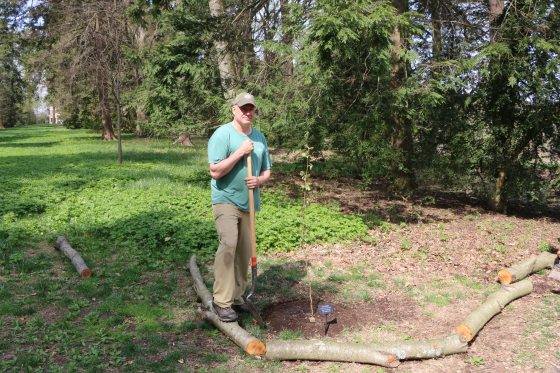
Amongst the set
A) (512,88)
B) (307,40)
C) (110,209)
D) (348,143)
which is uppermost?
(307,40)

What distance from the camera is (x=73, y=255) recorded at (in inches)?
246

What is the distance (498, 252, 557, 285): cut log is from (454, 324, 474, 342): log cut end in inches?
67.9

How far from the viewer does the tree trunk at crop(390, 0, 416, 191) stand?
9195 mm

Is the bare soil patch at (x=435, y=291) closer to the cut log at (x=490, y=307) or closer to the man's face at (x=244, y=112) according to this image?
the cut log at (x=490, y=307)

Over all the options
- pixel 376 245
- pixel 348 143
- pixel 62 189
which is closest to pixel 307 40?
pixel 348 143

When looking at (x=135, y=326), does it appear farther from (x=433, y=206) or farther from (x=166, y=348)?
(x=433, y=206)

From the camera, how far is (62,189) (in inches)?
412

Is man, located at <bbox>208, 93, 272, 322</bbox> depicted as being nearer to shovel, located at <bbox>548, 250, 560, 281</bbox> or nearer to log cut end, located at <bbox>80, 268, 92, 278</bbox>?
log cut end, located at <bbox>80, 268, 92, 278</bbox>

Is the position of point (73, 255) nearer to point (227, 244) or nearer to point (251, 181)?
point (227, 244)

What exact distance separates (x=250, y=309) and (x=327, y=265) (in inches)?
85.0

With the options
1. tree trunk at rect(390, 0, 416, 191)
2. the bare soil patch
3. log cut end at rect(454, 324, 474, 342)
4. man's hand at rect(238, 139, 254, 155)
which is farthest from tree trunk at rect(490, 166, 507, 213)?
man's hand at rect(238, 139, 254, 155)

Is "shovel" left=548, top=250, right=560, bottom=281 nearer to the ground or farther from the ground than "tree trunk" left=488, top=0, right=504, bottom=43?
nearer to the ground

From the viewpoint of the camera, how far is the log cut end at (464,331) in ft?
13.9

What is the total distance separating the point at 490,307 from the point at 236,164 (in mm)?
3019
